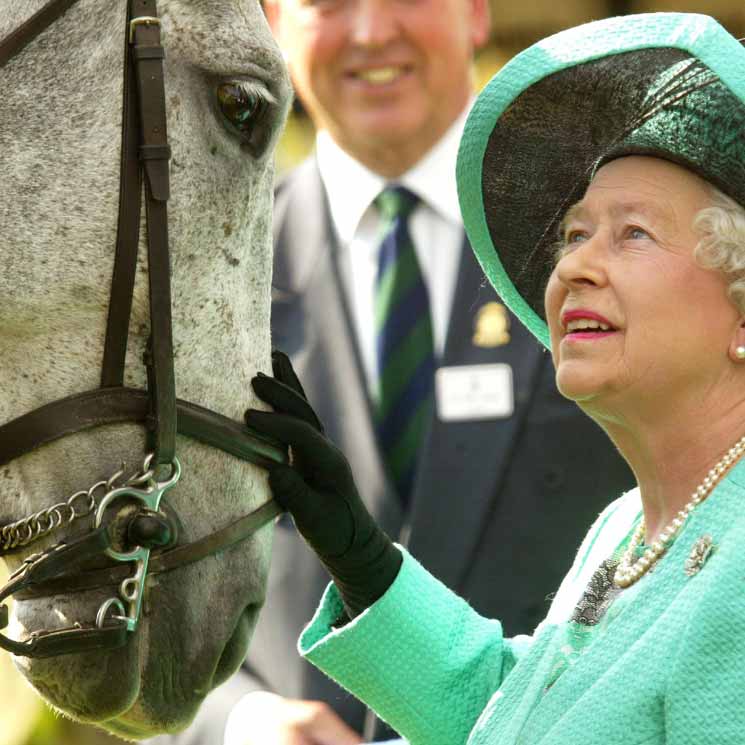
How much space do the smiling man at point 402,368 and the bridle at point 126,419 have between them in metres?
0.92

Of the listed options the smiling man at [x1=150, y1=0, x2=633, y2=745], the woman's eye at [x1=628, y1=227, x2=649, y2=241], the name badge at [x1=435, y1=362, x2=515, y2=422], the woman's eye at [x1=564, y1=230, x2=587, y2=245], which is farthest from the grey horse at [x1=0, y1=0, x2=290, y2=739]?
the name badge at [x1=435, y1=362, x2=515, y2=422]

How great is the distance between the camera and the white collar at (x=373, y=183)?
13.1 ft

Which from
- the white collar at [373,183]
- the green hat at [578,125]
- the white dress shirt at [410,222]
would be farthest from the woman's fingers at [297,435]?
the white collar at [373,183]

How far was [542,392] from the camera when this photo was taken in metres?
3.72

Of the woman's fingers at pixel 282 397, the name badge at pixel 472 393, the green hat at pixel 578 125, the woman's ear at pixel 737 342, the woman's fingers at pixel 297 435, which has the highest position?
the green hat at pixel 578 125

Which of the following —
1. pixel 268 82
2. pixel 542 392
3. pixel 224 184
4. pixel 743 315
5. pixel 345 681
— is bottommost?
pixel 345 681

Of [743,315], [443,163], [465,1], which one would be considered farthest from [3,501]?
[465,1]

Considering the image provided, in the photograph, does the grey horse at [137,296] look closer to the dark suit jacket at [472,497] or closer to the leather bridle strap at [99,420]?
the leather bridle strap at [99,420]

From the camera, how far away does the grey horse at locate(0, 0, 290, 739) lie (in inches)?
95.9

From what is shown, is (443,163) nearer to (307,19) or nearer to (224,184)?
(307,19)

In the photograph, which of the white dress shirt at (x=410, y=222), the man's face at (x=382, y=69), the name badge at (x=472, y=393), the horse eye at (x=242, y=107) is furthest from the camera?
the man's face at (x=382, y=69)

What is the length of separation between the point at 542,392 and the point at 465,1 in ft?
3.88

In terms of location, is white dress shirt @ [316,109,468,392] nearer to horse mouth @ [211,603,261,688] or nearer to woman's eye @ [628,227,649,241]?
horse mouth @ [211,603,261,688]

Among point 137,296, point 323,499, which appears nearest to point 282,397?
point 323,499
